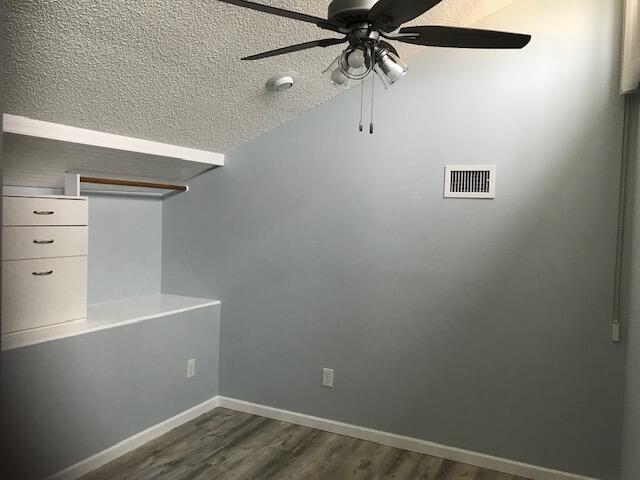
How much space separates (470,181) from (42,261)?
7.09 feet

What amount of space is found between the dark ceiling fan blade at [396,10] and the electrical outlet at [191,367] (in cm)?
250

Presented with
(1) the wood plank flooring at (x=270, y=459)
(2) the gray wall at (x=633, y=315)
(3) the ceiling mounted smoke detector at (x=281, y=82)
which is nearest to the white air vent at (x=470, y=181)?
(2) the gray wall at (x=633, y=315)

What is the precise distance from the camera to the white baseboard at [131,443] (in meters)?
2.51

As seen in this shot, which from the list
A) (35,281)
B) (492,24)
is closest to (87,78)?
(35,281)

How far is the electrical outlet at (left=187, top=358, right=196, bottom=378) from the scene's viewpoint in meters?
3.27

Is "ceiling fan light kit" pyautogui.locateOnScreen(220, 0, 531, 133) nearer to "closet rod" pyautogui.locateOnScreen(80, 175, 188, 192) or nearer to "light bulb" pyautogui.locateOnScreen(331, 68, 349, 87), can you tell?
"light bulb" pyautogui.locateOnScreen(331, 68, 349, 87)

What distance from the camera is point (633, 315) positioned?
2316mm

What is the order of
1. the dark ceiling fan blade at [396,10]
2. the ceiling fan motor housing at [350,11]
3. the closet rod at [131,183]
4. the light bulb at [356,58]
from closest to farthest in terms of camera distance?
the dark ceiling fan blade at [396,10], the ceiling fan motor housing at [350,11], the light bulb at [356,58], the closet rod at [131,183]

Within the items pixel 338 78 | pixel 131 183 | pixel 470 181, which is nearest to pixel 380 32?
pixel 338 78

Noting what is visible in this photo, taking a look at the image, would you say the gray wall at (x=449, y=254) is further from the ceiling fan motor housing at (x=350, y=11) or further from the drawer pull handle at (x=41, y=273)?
the ceiling fan motor housing at (x=350, y=11)

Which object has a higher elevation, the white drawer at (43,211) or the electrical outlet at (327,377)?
the white drawer at (43,211)

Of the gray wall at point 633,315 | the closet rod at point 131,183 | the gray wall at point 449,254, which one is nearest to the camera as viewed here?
the gray wall at point 633,315

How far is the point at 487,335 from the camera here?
9.07 feet

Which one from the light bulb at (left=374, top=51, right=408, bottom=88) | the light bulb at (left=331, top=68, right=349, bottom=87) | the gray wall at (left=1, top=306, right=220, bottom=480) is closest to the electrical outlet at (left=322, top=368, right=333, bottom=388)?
the gray wall at (left=1, top=306, right=220, bottom=480)
